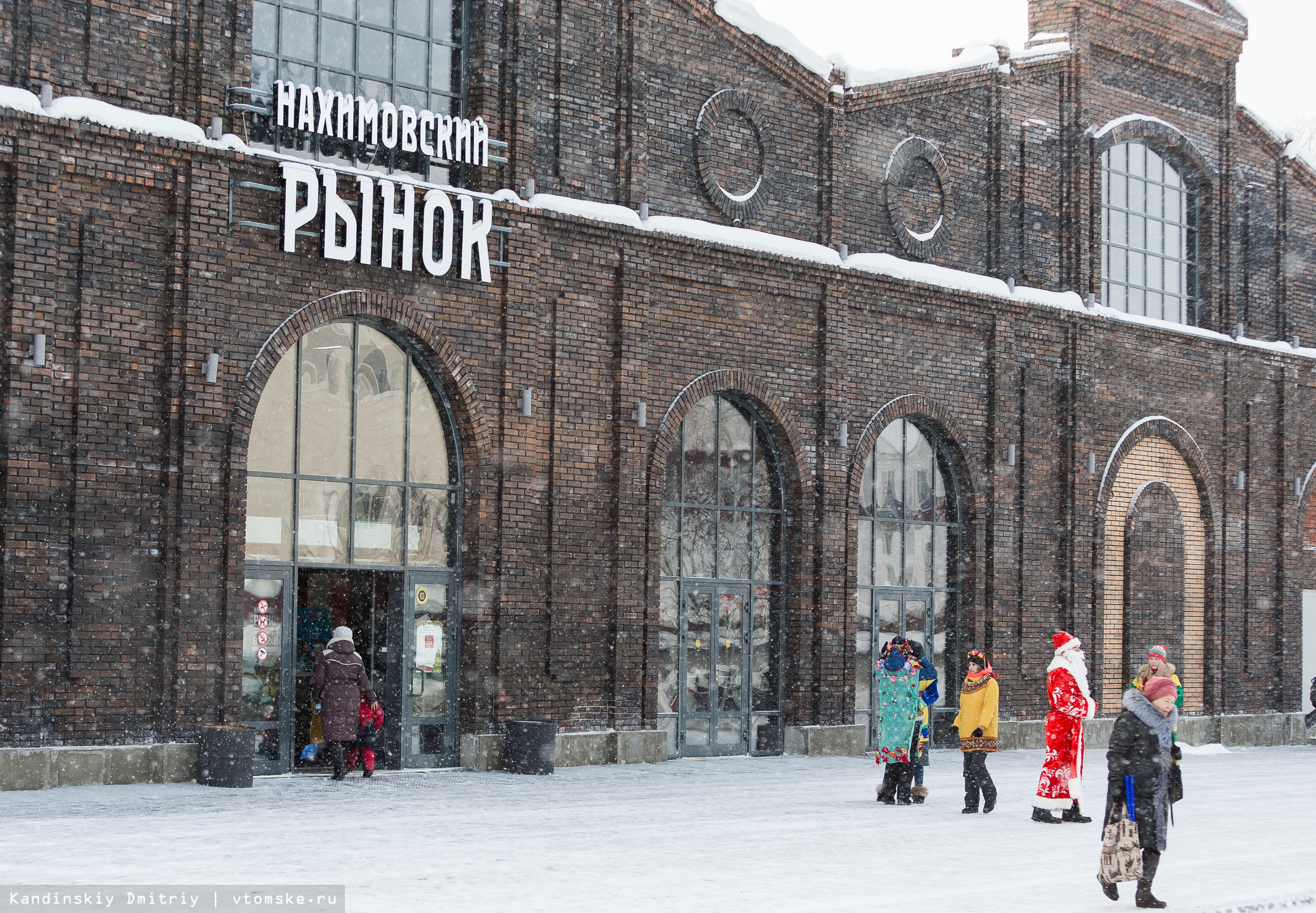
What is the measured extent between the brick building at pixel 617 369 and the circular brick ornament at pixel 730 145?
0.18 ft

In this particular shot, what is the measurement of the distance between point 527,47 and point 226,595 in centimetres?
723

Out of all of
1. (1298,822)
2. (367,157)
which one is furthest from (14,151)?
(1298,822)

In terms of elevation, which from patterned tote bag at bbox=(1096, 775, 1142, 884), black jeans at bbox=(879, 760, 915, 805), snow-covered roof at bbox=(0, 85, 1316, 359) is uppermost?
snow-covered roof at bbox=(0, 85, 1316, 359)

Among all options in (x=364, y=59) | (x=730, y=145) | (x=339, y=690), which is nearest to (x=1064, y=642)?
(x=339, y=690)

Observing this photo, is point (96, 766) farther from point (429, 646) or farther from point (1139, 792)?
point (1139, 792)

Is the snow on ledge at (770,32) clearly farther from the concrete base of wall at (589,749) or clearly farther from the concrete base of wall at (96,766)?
the concrete base of wall at (96,766)

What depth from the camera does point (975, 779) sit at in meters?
14.6

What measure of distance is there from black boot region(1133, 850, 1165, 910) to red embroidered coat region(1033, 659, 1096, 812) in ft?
13.5

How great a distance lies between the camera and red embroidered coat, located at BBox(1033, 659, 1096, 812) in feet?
46.1

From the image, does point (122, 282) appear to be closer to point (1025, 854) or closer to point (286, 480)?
point (286, 480)

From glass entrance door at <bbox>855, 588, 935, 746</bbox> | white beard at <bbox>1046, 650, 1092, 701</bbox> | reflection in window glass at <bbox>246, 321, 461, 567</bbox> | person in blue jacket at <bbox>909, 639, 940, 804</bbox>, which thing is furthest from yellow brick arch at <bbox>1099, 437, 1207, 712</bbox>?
reflection in window glass at <bbox>246, 321, 461, 567</bbox>

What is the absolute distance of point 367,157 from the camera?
1733 cm

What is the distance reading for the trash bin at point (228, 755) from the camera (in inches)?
583

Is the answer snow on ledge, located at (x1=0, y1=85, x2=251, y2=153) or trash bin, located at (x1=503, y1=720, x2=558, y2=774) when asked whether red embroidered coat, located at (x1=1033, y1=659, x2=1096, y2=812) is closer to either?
trash bin, located at (x1=503, y1=720, x2=558, y2=774)
